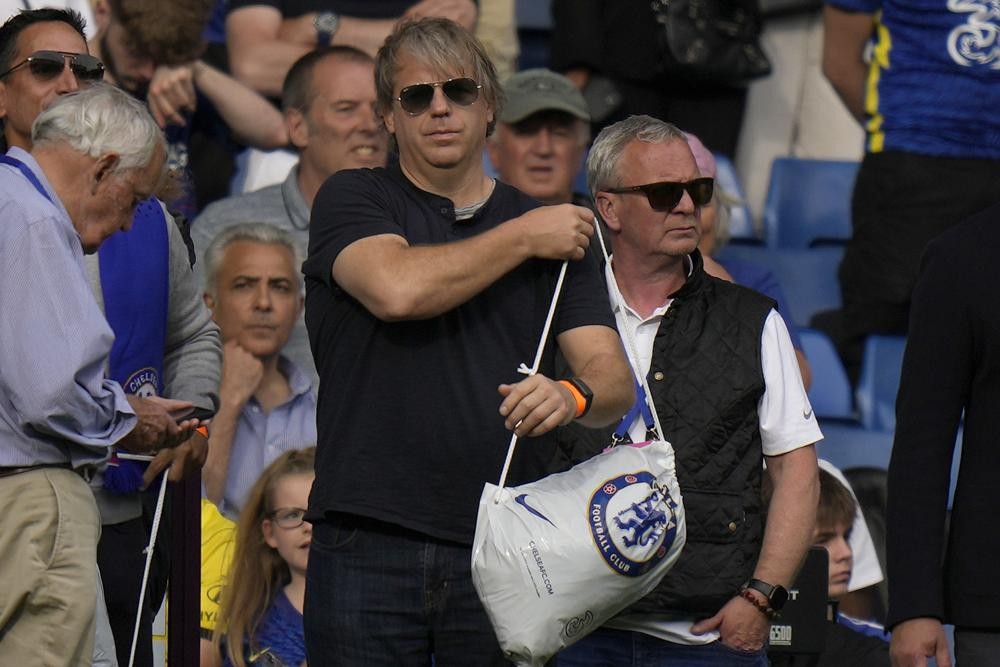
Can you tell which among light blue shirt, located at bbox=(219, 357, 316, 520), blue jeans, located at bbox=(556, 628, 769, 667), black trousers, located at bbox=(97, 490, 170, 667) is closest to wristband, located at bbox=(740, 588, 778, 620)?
blue jeans, located at bbox=(556, 628, 769, 667)

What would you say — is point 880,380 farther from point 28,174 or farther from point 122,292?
point 28,174

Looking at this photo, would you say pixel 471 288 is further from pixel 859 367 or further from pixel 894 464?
pixel 859 367

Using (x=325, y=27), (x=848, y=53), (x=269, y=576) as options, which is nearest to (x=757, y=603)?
(x=269, y=576)

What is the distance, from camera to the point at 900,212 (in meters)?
6.86

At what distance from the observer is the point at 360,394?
11.5 ft

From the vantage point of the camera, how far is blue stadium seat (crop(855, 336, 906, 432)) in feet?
23.2

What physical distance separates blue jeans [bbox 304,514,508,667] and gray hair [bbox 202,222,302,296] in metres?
2.52

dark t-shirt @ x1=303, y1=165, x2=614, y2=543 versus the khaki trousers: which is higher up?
dark t-shirt @ x1=303, y1=165, x2=614, y2=543

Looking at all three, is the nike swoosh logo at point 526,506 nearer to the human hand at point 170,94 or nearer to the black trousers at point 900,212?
the human hand at point 170,94

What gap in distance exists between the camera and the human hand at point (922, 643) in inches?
141

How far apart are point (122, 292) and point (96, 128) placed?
0.58 m

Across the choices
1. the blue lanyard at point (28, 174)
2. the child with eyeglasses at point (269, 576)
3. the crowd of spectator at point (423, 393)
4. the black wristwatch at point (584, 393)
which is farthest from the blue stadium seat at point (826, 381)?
the blue lanyard at point (28, 174)

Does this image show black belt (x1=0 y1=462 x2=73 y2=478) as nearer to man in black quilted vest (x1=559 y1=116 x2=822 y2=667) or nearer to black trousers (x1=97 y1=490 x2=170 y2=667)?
black trousers (x1=97 y1=490 x2=170 y2=667)

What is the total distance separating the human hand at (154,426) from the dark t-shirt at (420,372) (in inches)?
19.4
